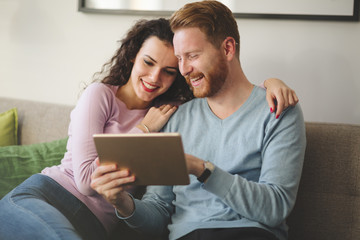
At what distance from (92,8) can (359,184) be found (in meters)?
1.46

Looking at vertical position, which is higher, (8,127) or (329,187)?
(8,127)

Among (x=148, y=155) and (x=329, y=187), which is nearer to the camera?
(x=148, y=155)

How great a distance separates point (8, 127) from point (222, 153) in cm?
121

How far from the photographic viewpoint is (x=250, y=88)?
144 cm

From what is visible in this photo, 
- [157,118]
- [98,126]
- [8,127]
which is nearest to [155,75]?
[157,118]

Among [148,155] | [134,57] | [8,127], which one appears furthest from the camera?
[8,127]

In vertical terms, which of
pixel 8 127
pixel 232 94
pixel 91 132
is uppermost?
pixel 232 94

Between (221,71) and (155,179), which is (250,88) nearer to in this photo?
(221,71)

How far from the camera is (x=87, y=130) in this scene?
4.65ft

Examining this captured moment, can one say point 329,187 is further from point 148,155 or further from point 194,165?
point 148,155

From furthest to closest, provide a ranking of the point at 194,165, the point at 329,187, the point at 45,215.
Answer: the point at 329,187, the point at 45,215, the point at 194,165

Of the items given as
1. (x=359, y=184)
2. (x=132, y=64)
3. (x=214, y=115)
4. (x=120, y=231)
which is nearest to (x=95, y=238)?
(x=120, y=231)

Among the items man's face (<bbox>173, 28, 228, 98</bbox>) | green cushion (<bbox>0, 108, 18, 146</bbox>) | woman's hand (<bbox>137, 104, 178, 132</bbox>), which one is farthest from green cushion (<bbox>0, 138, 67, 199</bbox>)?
man's face (<bbox>173, 28, 228, 98</bbox>)

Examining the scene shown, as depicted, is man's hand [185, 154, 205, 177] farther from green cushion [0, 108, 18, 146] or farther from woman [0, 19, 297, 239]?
green cushion [0, 108, 18, 146]
